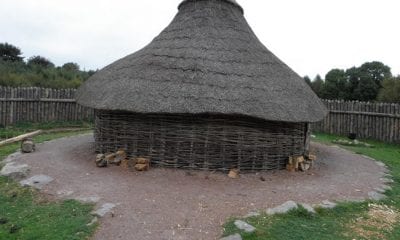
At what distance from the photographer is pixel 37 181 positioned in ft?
A: 25.7

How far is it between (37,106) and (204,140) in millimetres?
10067

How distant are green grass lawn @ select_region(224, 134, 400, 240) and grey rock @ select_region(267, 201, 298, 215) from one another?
0.11 meters

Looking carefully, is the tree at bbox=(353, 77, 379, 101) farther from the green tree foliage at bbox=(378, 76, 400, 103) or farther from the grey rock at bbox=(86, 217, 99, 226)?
the grey rock at bbox=(86, 217, 99, 226)

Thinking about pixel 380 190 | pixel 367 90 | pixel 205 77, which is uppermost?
pixel 367 90

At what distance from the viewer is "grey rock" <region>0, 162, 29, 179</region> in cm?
823

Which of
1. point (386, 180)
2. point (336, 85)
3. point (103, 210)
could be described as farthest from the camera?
point (336, 85)

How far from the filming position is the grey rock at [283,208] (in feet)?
21.4

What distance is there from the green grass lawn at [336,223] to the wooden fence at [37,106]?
12.5 metres

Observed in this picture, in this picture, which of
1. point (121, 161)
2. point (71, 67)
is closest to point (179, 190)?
point (121, 161)

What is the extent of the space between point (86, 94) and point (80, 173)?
3.10 metres

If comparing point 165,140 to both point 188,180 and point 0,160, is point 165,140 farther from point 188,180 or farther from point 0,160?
point 0,160

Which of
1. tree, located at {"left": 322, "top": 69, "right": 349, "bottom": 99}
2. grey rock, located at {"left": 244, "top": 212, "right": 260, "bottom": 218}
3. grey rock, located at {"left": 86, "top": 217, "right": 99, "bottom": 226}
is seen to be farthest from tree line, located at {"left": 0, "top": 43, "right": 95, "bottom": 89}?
tree, located at {"left": 322, "top": 69, "right": 349, "bottom": 99}

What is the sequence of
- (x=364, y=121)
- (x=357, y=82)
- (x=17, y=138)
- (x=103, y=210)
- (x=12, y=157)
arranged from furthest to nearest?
(x=357, y=82) → (x=364, y=121) → (x=17, y=138) → (x=12, y=157) → (x=103, y=210)

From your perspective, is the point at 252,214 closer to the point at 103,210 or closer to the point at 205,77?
the point at 103,210
